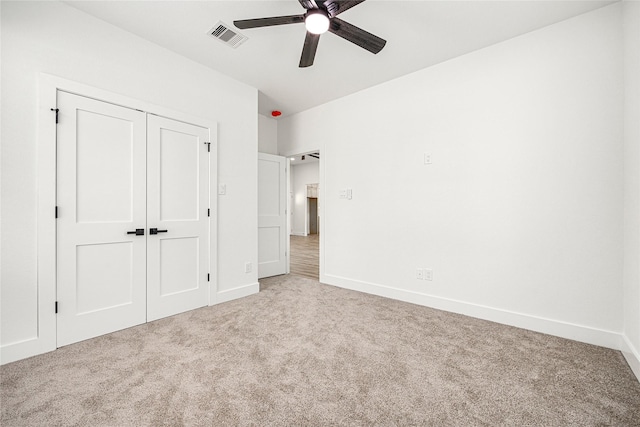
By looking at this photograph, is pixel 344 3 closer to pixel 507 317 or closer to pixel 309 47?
pixel 309 47

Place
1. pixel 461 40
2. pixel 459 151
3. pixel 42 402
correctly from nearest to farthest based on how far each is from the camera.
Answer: pixel 42 402 < pixel 461 40 < pixel 459 151

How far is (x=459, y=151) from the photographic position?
294cm

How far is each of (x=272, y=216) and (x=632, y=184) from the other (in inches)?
159

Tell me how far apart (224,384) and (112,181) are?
203cm

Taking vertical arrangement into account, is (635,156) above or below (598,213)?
above

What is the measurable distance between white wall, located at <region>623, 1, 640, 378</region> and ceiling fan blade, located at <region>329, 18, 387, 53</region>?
1.76 meters

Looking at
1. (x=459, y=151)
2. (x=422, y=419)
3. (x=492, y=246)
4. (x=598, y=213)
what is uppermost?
(x=459, y=151)

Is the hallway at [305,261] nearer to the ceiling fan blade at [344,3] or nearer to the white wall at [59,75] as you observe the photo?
the white wall at [59,75]

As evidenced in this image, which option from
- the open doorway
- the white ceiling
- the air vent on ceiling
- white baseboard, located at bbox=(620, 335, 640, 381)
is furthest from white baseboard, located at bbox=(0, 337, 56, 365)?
the open doorway

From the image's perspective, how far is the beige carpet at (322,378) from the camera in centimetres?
144

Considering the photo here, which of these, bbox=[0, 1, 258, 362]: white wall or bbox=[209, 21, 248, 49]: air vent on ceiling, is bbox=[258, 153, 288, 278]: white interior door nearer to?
bbox=[0, 1, 258, 362]: white wall

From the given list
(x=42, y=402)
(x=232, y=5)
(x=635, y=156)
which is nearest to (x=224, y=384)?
(x=42, y=402)

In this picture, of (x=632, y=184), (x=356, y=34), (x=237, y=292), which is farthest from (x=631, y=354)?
(x=237, y=292)

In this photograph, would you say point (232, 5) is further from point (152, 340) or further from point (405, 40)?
point (152, 340)
